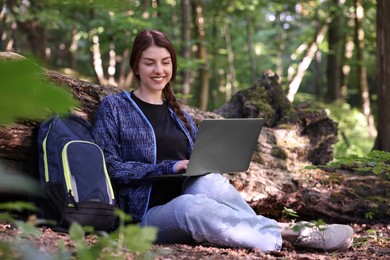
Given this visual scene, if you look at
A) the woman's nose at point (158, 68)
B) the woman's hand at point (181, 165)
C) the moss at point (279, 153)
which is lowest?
the moss at point (279, 153)

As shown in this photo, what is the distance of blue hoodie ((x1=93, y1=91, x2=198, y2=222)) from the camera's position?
3492 mm

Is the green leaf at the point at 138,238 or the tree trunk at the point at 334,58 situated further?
the tree trunk at the point at 334,58

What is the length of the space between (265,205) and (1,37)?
1131 centimetres

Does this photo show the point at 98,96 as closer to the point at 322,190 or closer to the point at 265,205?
the point at 265,205

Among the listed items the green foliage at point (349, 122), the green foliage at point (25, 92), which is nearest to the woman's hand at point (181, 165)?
the green foliage at point (25, 92)

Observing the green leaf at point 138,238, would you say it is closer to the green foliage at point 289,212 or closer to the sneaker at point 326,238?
the sneaker at point 326,238

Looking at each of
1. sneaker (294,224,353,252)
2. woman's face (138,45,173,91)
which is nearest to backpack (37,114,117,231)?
woman's face (138,45,173,91)

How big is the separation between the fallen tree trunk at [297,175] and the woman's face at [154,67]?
52cm

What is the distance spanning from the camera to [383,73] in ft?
20.3

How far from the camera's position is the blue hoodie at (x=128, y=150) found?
349cm

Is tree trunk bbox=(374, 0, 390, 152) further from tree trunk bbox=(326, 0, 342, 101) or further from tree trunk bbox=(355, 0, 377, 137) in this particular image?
tree trunk bbox=(326, 0, 342, 101)

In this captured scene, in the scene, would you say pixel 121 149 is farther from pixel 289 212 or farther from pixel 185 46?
pixel 185 46

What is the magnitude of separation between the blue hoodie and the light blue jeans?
0.67 feet

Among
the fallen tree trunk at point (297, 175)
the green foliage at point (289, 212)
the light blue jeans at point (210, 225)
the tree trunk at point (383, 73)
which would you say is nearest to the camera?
the light blue jeans at point (210, 225)
